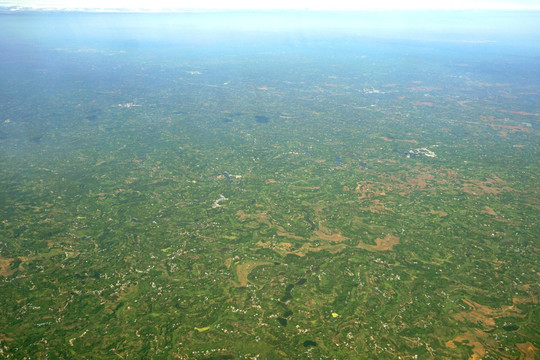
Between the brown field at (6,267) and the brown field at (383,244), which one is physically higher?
the brown field at (383,244)

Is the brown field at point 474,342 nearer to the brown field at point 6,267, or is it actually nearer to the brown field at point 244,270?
the brown field at point 244,270

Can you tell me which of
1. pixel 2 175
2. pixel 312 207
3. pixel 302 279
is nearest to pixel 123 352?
pixel 302 279

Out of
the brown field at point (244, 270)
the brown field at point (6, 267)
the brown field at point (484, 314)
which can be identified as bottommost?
the brown field at point (6, 267)

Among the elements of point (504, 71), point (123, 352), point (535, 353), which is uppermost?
point (504, 71)

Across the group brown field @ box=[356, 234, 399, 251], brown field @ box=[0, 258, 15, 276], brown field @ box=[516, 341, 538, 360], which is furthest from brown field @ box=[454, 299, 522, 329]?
brown field @ box=[0, 258, 15, 276]

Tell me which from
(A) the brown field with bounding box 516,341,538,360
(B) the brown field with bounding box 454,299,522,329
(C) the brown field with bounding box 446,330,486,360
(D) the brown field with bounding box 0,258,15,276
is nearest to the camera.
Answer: (A) the brown field with bounding box 516,341,538,360

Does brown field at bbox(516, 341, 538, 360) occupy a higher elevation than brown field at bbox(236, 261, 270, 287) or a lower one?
higher

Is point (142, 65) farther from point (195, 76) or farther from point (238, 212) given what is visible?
point (238, 212)

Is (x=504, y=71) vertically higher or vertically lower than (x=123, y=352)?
higher

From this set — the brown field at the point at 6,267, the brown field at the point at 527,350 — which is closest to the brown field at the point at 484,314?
the brown field at the point at 527,350

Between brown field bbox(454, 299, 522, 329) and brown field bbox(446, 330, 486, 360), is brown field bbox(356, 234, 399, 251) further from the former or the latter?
brown field bbox(446, 330, 486, 360)

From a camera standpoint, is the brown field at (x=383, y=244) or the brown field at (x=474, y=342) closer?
the brown field at (x=474, y=342)
